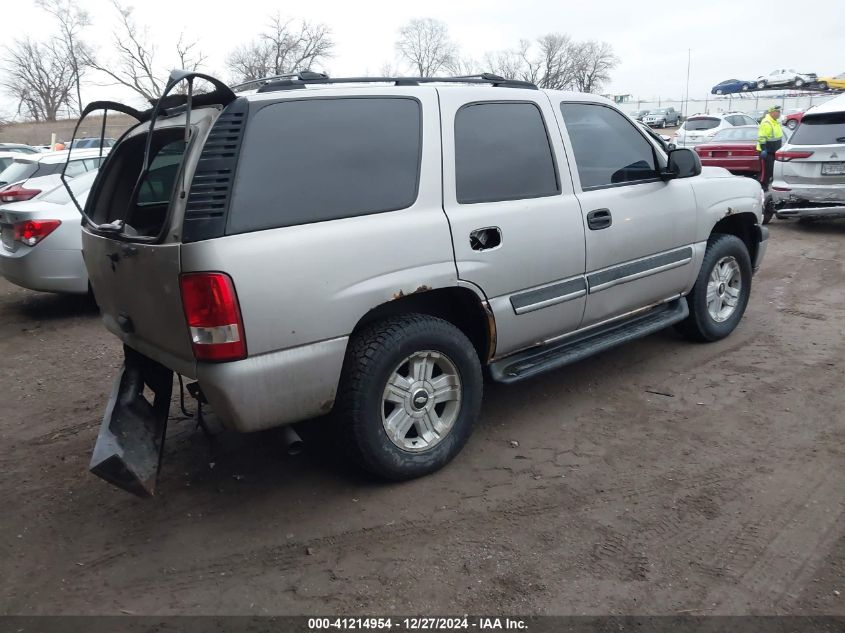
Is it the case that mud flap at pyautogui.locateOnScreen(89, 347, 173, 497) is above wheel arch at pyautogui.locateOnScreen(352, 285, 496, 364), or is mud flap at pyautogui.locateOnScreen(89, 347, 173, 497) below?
below

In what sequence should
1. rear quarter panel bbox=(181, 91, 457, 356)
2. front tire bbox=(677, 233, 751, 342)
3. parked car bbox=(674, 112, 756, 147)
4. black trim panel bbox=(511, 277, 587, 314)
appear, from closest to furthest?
rear quarter panel bbox=(181, 91, 457, 356), black trim panel bbox=(511, 277, 587, 314), front tire bbox=(677, 233, 751, 342), parked car bbox=(674, 112, 756, 147)

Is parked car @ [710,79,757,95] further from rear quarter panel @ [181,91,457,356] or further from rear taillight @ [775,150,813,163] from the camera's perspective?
rear quarter panel @ [181,91,457,356]

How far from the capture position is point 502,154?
389 centimetres

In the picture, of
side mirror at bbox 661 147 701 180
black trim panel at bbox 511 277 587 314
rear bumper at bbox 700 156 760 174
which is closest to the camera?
black trim panel at bbox 511 277 587 314

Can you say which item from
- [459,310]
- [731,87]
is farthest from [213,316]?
[731,87]

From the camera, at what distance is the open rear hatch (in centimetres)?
292

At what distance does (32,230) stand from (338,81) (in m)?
4.50

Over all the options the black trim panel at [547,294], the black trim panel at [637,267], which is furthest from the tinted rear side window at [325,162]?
the black trim panel at [637,267]

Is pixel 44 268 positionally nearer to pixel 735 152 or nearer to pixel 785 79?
pixel 735 152

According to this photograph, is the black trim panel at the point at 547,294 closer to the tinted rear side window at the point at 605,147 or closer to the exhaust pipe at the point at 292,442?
the tinted rear side window at the point at 605,147

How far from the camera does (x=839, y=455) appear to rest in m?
3.70

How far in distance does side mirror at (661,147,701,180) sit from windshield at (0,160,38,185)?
7589mm

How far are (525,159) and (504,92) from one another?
407 millimetres

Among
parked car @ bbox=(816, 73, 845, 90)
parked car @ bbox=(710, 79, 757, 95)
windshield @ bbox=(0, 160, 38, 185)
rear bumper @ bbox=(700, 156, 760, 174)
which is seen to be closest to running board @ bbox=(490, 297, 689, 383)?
windshield @ bbox=(0, 160, 38, 185)
